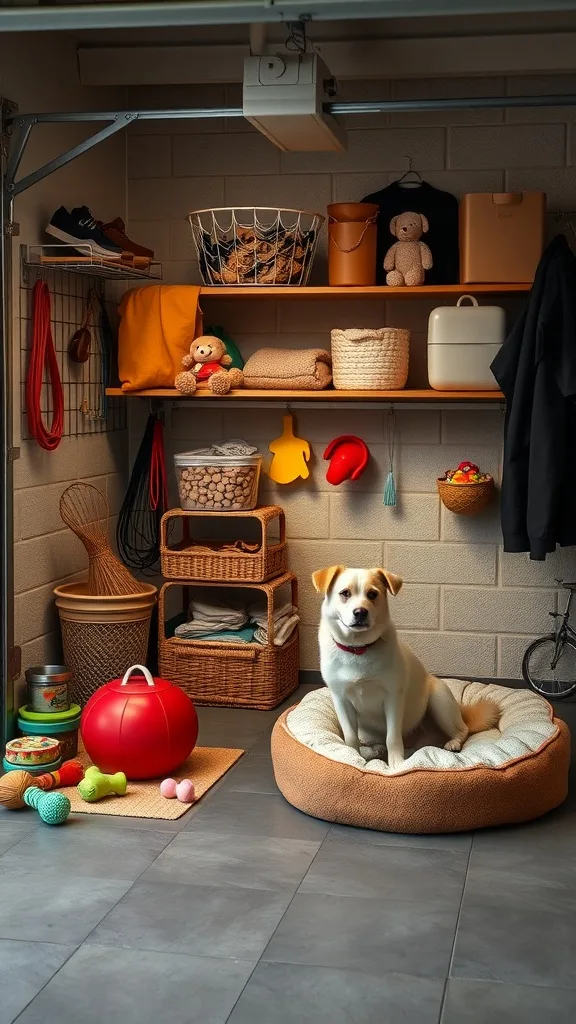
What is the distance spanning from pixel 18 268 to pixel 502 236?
6.38 feet

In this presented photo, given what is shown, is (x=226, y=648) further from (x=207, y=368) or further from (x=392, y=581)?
(x=392, y=581)

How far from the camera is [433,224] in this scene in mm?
5070

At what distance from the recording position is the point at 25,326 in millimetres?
4543

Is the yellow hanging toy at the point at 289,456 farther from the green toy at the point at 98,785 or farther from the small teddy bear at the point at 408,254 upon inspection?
the green toy at the point at 98,785

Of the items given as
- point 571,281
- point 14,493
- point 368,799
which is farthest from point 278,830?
point 571,281

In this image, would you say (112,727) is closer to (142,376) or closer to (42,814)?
(42,814)

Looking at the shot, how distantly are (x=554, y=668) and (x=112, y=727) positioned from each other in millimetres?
2206

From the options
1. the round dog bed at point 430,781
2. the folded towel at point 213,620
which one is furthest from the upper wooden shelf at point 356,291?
the round dog bed at point 430,781

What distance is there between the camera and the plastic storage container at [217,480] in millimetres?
5066

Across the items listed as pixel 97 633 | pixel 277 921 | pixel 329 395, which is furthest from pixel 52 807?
pixel 329 395

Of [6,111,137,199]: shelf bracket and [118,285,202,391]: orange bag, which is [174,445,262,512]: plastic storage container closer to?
[118,285,202,391]: orange bag

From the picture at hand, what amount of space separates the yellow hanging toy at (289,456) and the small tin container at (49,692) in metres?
1.53

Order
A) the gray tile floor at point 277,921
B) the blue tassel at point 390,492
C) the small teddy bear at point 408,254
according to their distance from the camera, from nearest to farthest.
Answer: the gray tile floor at point 277,921 → the small teddy bear at point 408,254 → the blue tassel at point 390,492

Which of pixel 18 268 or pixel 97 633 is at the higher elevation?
→ pixel 18 268
